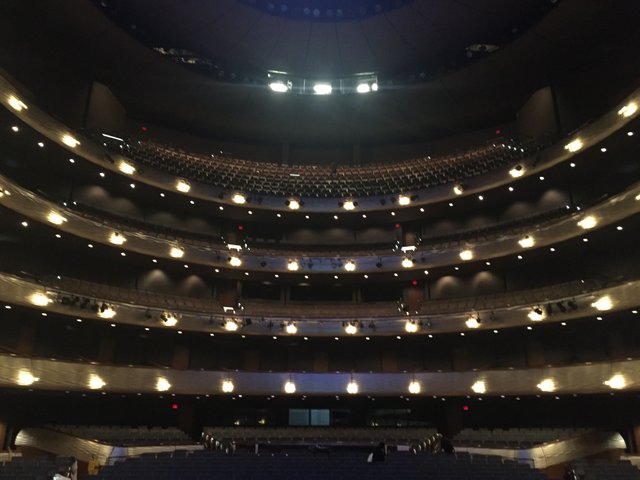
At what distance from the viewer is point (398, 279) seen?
30.5 metres

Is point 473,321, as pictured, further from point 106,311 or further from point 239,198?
Answer: point 106,311

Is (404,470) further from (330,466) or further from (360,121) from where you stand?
(360,121)

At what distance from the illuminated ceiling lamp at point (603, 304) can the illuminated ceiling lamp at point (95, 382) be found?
2091 cm

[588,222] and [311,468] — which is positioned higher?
[588,222]

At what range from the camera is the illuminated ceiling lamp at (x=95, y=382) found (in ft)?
71.4

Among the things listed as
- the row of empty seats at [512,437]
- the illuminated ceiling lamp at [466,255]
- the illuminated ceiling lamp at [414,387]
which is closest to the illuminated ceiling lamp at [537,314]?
the illuminated ceiling lamp at [466,255]

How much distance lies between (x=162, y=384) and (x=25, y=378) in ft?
Result: 19.3

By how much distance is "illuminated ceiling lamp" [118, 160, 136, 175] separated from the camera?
2756 cm

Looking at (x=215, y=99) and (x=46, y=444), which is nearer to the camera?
(x=46, y=444)

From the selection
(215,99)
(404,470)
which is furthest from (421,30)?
(404,470)

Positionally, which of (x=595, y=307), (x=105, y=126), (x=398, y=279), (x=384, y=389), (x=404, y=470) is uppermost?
(x=105, y=126)

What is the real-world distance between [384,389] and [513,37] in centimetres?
1904

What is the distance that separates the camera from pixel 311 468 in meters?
14.5

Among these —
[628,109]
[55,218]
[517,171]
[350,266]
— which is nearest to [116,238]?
[55,218]
